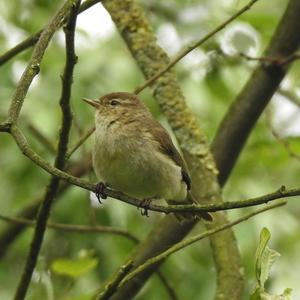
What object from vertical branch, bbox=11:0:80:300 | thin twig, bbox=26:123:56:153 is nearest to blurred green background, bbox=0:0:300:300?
thin twig, bbox=26:123:56:153

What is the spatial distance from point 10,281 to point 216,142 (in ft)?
6.01

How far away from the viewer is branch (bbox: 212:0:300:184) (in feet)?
13.6

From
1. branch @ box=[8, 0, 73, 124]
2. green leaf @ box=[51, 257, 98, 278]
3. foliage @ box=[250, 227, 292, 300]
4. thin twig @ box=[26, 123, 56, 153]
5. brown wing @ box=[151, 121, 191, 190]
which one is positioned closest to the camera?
foliage @ box=[250, 227, 292, 300]

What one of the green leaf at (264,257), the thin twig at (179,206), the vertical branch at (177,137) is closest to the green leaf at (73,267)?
the vertical branch at (177,137)

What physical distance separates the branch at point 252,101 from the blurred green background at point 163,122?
0.17 m

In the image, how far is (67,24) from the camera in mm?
2857

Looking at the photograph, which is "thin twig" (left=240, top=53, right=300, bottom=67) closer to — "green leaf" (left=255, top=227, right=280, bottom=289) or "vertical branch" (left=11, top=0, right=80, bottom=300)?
"vertical branch" (left=11, top=0, right=80, bottom=300)

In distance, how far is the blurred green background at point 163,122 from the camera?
15.6 ft

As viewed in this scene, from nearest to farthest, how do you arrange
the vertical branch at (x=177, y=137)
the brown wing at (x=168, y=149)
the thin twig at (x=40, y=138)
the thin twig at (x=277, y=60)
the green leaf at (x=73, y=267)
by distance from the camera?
the green leaf at (x=73, y=267) < the vertical branch at (x=177, y=137) < the thin twig at (x=277, y=60) < the brown wing at (x=168, y=149) < the thin twig at (x=40, y=138)

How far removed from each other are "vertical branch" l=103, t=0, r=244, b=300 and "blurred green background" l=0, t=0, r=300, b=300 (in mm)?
381

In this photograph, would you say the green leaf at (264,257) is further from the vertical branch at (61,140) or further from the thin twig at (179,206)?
the vertical branch at (61,140)

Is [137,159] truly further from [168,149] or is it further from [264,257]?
[264,257]

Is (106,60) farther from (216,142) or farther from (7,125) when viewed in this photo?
(7,125)

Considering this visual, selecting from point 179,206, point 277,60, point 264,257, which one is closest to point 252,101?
point 277,60
